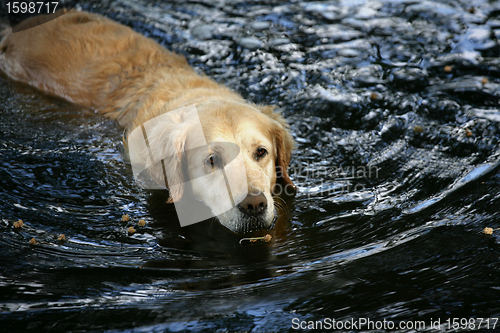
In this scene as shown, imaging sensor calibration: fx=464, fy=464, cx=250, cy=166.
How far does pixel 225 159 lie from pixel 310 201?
88 centimetres

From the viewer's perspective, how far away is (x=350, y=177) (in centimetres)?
419

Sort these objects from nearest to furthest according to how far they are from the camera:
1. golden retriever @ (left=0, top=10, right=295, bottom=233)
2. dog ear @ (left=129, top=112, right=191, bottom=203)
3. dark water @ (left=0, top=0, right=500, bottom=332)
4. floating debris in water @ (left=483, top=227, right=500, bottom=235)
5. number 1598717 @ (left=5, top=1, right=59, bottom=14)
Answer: dark water @ (left=0, top=0, right=500, bottom=332) < floating debris in water @ (left=483, top=227, right=500, bottom=235) < golden retriever @ (left=0, top=10, right=295, bottom=233) < dog ear @ (left=129, top=112, right=191, bottom=203) < number 1598717 @ (left=5, top=1, right=59, bottom=14)

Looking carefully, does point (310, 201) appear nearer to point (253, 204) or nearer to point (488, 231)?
point (253, 204)

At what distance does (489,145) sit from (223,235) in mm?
2626

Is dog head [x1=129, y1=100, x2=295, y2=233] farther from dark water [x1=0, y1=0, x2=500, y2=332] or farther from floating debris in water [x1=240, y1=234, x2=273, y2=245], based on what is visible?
dark water [x1=0, y1=0, x2=500, y2=332]

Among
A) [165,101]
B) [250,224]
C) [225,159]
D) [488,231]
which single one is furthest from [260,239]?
[165,101]

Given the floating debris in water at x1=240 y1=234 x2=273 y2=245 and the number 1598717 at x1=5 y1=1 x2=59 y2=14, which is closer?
the floating debris in water at x1=240 y1=234 x2=273 y2=245

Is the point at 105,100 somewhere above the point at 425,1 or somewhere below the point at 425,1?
below

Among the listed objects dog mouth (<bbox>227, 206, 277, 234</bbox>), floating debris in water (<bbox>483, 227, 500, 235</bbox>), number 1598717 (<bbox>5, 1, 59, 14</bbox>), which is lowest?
floating debris in water (<bbox>483, 227, 500, 235</bbox>)

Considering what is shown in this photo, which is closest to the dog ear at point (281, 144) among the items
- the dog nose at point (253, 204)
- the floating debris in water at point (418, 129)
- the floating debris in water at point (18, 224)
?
the dog nose at point (253, 204)

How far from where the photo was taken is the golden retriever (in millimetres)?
3541

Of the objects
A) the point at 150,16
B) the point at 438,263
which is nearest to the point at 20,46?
the point at 150,16

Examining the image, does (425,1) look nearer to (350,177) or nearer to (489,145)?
(489,145)

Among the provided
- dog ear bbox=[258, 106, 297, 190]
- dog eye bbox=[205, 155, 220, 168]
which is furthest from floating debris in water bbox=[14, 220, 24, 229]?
dog ear bbox=[258, 106, 297, 190]
